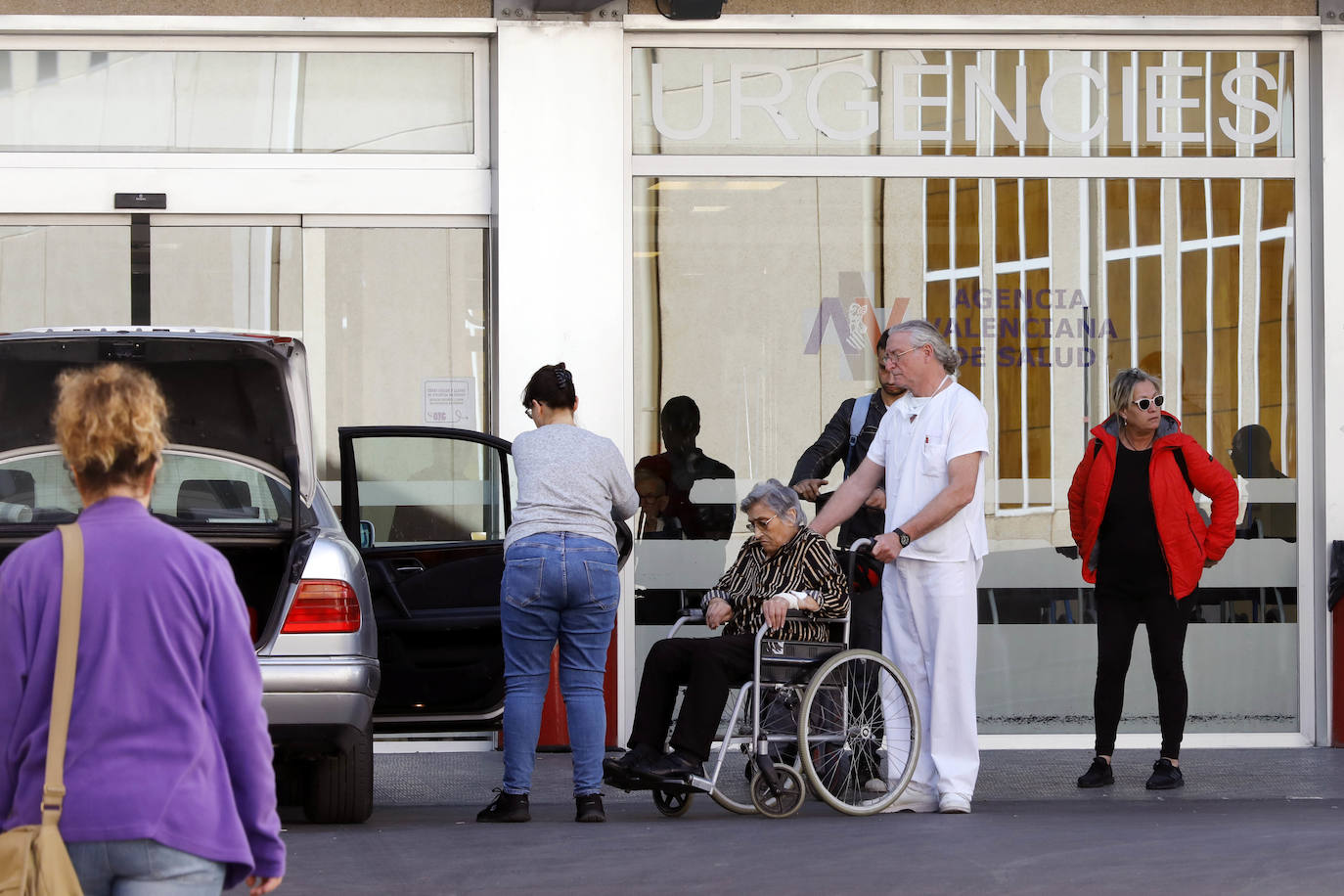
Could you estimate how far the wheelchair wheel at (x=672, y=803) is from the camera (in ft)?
23.7

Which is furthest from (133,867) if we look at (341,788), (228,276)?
(228,276)

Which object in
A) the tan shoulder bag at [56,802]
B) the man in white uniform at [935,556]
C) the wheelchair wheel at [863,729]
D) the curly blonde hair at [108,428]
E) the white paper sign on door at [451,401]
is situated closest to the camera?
the tan shoulder bag at [56,802]

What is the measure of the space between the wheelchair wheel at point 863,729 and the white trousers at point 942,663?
0.07 m

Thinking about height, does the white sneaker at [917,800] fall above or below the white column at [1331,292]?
below

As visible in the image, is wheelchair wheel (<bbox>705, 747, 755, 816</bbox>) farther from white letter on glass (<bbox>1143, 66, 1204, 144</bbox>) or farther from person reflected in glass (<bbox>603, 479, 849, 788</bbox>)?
white letter on glass (<bbox>1143, 66, 1204, 144</bbox>)

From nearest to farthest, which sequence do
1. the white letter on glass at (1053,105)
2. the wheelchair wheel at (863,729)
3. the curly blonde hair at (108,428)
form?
the curly blonde hair at (108,428) < the wheelchair wheel at (863,729) < the white letter on glass at (1053,105)

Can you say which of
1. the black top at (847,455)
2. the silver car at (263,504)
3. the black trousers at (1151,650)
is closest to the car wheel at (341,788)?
the silver car at (263,504)

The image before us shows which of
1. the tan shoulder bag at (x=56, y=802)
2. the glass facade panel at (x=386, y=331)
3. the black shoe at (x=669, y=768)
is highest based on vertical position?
the glass facade panel at (x=386, y=331)

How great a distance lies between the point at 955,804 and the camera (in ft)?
23.8

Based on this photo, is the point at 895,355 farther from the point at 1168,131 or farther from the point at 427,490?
Result: the point at 1168,131

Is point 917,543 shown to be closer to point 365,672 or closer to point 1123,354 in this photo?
point 365,672

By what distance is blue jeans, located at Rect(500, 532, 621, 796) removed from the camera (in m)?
6.95

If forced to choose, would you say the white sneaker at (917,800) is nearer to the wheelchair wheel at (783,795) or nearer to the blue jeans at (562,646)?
the wheelchair wheel at (783,795)

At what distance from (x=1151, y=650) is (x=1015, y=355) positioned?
7.40 feet
